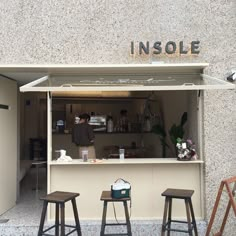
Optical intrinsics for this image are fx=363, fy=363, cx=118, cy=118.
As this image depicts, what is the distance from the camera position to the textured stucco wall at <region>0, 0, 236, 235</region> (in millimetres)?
6785

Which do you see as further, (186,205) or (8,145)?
(8,145)

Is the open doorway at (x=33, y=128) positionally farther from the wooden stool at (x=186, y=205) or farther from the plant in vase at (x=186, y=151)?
the wooden stool at (x=186, y=205)

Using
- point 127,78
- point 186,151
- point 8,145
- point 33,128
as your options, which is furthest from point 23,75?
point 33,128

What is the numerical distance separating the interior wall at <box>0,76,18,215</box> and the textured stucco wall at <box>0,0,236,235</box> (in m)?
1.08

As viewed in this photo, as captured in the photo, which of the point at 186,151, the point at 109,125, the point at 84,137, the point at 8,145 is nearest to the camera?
the point at 186,151

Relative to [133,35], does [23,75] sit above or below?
below

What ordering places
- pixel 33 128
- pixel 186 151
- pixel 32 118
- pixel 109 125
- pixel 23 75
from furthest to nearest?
pixel 33 128
pixel 32 118
pixel 109 125
pixel 23 75
pixel 186 151

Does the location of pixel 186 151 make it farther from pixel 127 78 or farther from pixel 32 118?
pixel 32 118

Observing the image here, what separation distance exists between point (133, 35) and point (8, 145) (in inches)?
136

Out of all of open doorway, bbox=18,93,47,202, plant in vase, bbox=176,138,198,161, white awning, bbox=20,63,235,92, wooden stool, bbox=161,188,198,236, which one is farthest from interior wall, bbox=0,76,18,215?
open doorway, bbox=18,93,47,202

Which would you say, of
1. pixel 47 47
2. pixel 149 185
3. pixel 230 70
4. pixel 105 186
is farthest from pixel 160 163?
pixel 47 47

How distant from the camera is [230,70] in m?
6.87

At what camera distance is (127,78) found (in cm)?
683

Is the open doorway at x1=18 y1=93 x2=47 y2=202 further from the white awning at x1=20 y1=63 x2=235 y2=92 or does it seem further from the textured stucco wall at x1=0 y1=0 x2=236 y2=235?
the white awning at x1=20 y1=63 x2=235 y2=92
